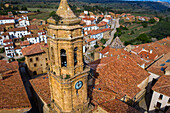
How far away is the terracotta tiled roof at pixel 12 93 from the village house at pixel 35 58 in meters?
13.3

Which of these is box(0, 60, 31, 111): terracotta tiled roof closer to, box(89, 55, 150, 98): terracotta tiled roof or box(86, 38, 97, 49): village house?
box(89, 55, 150, 98): terracotta tiled roof

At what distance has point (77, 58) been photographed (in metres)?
14.6

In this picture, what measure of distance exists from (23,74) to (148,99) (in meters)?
35.3

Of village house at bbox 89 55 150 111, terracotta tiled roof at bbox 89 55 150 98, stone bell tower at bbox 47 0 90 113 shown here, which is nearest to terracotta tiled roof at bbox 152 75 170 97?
village house at bbox 89 55 150 111

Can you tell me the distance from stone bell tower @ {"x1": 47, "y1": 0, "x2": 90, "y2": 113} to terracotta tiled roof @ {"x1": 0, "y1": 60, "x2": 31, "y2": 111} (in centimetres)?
411

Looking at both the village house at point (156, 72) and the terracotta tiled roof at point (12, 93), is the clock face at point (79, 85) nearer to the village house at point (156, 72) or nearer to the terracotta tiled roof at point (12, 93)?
the terracotta tiled roof at point (12, 93)

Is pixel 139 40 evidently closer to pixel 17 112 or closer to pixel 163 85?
pixel 163 85

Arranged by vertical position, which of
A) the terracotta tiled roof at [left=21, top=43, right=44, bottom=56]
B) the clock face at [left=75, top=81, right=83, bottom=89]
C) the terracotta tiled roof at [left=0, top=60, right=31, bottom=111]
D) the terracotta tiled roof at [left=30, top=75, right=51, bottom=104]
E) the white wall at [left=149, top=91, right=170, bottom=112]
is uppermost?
the clock face at [left=75, top=81, right=83, bottom=89]

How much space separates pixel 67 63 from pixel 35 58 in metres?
29.2

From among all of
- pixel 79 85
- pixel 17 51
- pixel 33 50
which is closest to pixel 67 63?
pixel 79 85

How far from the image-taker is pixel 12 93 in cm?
1906

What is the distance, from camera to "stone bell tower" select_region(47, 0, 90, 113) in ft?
42.5

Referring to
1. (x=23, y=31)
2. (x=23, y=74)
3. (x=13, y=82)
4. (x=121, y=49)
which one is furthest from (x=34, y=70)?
(x=23, y=31)

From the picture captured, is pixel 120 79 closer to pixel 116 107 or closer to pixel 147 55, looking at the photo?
pixel 116 107
